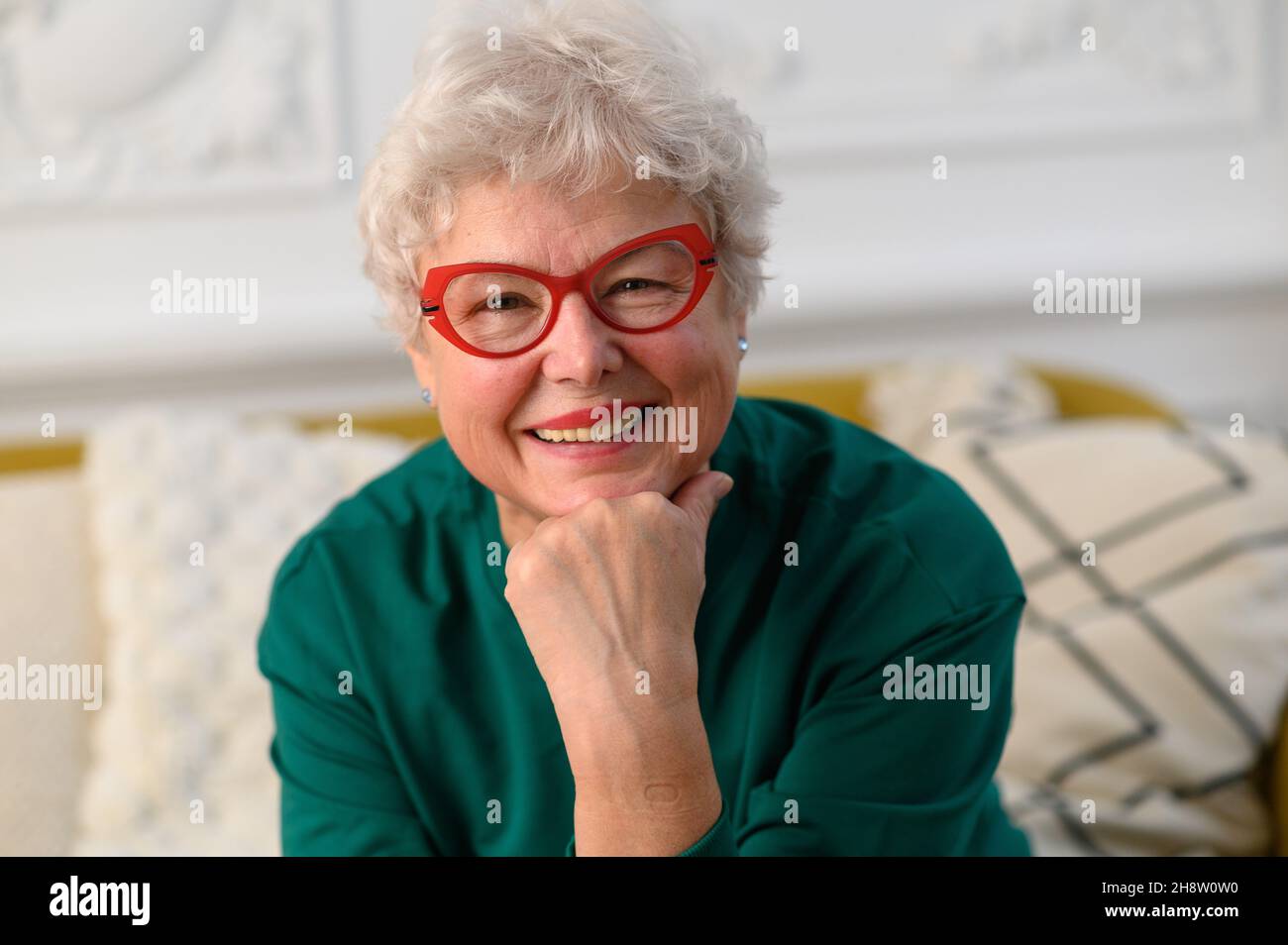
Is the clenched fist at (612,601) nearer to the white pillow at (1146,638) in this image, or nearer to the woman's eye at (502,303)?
the woman's eye at (502,303)

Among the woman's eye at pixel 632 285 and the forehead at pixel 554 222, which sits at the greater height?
the forehead at pixel 554 222

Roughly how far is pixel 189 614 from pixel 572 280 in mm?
889

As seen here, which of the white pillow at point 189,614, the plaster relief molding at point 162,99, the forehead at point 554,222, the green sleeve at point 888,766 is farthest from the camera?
the plaster relief molding at point 162,99

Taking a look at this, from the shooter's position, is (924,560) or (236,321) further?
(236,321)

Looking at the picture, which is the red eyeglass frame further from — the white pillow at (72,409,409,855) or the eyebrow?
the white pillow at (72,409,409,855)

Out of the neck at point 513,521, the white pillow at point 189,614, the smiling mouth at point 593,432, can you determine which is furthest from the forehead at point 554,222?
the white pillow at point 189,614

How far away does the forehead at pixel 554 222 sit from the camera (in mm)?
797

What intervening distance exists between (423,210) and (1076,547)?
3.51ft

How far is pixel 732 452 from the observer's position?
101 cm

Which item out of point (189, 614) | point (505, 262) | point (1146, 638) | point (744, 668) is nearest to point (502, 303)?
point (505, 262)

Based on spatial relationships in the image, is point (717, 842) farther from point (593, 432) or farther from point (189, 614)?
point (189, 614)

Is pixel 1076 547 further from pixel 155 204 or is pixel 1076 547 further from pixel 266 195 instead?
pixel 155 204
